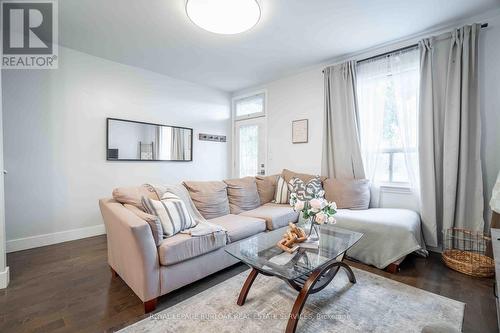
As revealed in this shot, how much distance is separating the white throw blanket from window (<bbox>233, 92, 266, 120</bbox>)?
2515mm

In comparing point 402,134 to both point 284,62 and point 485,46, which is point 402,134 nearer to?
point 485,46

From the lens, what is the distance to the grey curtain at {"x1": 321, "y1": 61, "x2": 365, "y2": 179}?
10.3 ft

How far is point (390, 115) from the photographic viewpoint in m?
2.93

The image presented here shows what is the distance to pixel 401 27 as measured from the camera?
8.41ft

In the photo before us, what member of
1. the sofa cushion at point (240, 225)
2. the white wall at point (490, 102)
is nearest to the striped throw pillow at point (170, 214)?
the sofa cushion at point (240, 225)

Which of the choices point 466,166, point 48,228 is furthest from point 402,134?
point 48,228

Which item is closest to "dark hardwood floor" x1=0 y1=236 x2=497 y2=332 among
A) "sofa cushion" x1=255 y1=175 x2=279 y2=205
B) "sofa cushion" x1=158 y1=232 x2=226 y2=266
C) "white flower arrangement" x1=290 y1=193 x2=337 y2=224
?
"sofa cushion" x1=158 y1=232 x2=226 y2=266

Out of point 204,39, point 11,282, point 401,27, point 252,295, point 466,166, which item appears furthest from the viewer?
point 204,39

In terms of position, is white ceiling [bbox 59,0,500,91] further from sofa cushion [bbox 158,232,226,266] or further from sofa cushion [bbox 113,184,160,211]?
sofa cushion [bbox 158,232,226,266]

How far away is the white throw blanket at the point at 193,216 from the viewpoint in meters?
1.98

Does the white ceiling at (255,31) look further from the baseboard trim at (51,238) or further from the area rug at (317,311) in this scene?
the area rug at (317,311)

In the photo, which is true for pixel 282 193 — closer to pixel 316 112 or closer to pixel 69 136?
pixel 316 112

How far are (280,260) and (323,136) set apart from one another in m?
2.39

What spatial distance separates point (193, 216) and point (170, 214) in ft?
1.58
